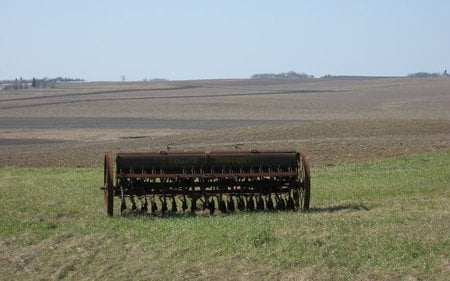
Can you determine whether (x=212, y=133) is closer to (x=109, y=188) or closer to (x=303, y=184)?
(x=303, y=184)

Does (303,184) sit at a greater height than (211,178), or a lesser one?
lesser

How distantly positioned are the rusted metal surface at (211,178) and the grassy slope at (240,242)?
683 millimetres

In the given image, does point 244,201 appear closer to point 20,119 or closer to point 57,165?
point 57,165

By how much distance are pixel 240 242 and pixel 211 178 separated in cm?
309

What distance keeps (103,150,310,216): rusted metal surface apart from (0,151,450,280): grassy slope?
0.68 meters

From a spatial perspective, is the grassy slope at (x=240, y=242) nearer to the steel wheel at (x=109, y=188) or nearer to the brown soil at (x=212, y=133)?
the steel wheel at (x=109, y=188)

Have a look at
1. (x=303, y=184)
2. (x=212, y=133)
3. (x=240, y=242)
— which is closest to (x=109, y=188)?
(x=303, y=184)

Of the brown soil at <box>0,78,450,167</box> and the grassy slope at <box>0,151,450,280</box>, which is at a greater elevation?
the grassy slope at <box>0,151,450,280</box>

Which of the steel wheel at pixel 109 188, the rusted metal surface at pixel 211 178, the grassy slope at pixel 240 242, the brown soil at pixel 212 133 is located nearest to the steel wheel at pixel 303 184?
the rusted metal surface at pixel 211 178

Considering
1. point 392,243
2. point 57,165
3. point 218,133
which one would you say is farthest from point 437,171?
point 218,133

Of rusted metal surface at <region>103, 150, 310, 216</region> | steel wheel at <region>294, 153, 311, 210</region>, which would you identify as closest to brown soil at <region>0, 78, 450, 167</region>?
steel wheel at <region>294, 153, 311, 210</region>

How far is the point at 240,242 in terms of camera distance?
381 inches

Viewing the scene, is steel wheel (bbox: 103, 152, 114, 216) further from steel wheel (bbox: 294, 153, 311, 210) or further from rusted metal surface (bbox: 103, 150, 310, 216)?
steel wheel (bbox: 294, 153, 311, 210)

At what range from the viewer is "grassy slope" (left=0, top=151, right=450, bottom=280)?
8.65 metres
